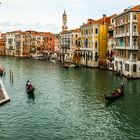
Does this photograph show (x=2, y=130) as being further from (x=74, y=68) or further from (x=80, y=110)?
(x=74, y=68)

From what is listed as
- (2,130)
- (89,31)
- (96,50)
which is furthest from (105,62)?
(2,130)

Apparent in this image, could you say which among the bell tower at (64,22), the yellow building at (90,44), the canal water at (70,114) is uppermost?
the bell tower at (64,22)

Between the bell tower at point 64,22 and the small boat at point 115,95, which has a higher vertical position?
the bell tower at point 64,22

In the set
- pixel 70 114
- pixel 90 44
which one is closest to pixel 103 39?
pixel 90 44

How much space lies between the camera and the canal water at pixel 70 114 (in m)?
19.5

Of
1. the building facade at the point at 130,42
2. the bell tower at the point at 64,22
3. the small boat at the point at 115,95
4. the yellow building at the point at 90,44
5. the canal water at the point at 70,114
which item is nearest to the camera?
the canal water at the point at 70,114

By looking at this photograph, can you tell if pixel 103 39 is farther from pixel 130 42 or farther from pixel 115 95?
pixel 115 95

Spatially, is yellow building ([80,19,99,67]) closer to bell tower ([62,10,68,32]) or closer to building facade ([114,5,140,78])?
building facade ([114,5,140,78])

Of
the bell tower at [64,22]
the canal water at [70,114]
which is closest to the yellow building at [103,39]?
the canal water at [70,114]

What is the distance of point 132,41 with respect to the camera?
42438mm

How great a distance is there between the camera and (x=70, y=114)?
2412 centimetres

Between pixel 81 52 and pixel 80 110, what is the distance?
4272 cm

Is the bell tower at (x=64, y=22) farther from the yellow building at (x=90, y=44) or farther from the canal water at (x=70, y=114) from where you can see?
the canal water at (x=70, y=114)

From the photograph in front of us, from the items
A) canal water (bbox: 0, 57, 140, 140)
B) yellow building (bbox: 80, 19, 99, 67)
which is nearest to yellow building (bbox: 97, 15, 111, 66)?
yellow building (bbox: 80, 19, 99, 67)
